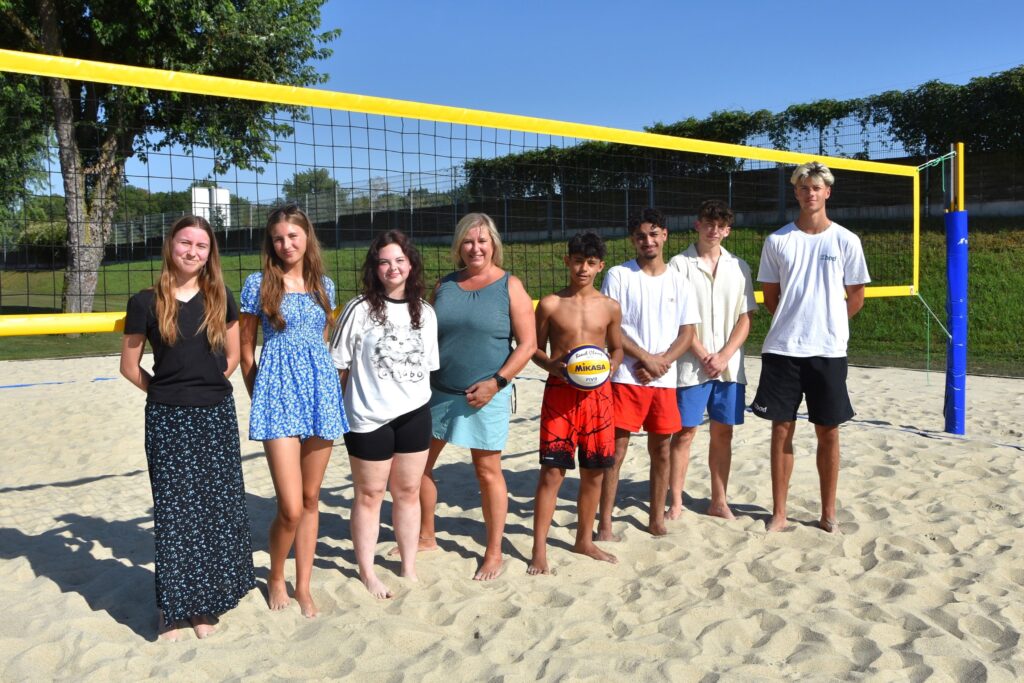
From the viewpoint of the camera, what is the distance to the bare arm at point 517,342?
3.32 meters

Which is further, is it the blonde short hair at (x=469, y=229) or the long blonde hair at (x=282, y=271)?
the blonde short hair at (x=469, y=229)

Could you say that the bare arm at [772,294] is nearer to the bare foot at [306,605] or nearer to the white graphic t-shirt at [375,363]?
the white graphic t-shirt at [375,363]

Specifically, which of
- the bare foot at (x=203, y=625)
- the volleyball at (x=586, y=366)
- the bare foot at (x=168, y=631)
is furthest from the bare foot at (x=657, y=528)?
the bare foot at (x=168, y=631)

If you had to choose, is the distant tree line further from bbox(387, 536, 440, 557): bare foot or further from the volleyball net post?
bbox(387, 536, 440, 557): bare foot

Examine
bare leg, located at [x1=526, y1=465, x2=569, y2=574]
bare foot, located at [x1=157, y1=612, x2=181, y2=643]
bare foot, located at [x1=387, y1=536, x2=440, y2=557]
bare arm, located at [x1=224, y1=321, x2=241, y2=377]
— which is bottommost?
bare foot, located at [x1=157, y1=612, x2=181, y2=643]

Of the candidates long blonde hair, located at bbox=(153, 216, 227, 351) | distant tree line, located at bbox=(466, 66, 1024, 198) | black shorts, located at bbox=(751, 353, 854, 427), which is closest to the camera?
long blonde hair, located at bbox=(153, 216, 227, 351)

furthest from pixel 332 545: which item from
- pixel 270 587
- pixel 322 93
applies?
pixel 322 93

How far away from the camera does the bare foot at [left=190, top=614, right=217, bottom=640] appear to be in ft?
9.46

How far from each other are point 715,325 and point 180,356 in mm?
2368

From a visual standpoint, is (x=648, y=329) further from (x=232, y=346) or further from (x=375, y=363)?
(x=232, y=346)

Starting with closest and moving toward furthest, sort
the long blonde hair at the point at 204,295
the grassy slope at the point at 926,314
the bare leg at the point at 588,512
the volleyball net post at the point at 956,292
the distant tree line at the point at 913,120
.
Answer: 1. the long blonde hair at the point at 204,295
2. the bare leg at the point at 588,512
3. the volleyball net post at the point at 956,292
4. the grassy slope at the point at 926,314
5. the distant tree line at the point at 913,120

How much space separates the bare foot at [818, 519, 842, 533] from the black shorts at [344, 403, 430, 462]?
1.96 metres

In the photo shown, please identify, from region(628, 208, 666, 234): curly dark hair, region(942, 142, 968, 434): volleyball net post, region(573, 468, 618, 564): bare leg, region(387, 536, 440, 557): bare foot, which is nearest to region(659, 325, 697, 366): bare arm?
region(628, 208, 666, 234): curly dark hair

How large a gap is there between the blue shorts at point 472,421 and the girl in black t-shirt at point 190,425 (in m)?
0.84
